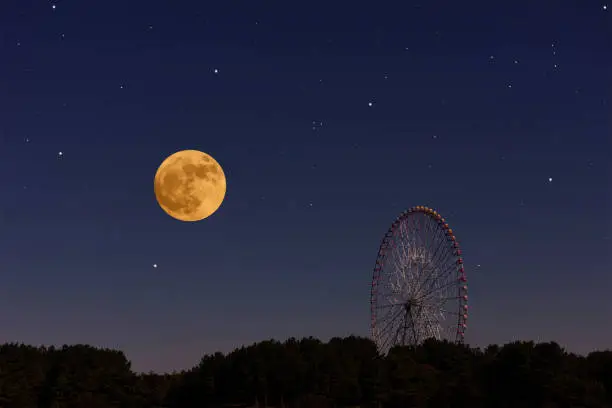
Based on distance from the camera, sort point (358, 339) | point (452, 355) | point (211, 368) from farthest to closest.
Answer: point (358, 339) < point (211, 368) < point (452, 355)

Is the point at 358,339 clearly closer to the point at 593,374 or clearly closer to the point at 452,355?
the point at 452,355

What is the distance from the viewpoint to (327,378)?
4163 inches

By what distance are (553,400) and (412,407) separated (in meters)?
16.4

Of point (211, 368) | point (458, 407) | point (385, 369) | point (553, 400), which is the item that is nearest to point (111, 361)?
point (211, 368)

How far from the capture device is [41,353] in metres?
129

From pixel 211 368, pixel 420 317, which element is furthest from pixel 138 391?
pixel 420 317

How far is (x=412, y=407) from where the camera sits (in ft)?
322

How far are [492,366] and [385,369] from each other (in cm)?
1316

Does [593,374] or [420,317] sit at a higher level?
[420,317]

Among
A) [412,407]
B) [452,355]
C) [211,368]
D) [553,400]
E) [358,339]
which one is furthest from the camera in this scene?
[358,339]

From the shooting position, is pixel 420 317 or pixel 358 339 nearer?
pixel 420 317

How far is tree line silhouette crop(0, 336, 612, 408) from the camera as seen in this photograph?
95.2 m

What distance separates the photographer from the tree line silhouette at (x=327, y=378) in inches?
3748

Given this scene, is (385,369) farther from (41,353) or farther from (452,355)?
(41,353)
